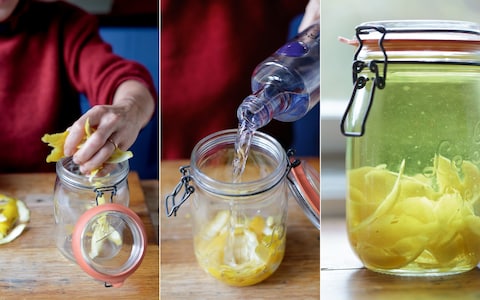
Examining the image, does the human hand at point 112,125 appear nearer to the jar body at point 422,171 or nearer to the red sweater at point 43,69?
the red sweater at point 43,69

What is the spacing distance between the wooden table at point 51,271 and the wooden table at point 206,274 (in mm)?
21

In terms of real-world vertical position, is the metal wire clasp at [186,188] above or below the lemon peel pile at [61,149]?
below

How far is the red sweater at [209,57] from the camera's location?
779 millimetres

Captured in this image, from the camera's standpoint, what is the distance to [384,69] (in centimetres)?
66

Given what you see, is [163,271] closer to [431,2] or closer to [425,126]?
[425,126]

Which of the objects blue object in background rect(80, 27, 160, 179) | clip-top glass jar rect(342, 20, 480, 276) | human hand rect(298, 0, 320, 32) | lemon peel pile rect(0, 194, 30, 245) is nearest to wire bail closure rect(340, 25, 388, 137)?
clip-top glass jar rect(342, 20, 480, 276)

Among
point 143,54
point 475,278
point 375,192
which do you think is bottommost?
point 475,278

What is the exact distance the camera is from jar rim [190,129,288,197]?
0.68 m

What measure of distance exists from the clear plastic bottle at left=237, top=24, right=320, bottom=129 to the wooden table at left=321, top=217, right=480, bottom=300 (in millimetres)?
148

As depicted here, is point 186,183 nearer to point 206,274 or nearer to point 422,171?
point 206,274

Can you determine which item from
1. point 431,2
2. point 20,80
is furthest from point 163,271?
point 431,2

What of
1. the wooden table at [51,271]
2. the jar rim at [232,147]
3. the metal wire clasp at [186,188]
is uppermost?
the jar rim at [232,147]

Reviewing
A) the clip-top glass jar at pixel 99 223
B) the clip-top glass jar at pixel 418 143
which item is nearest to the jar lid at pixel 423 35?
the clip-top glass jar at pixel 418 143

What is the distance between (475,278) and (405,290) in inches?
3.6
